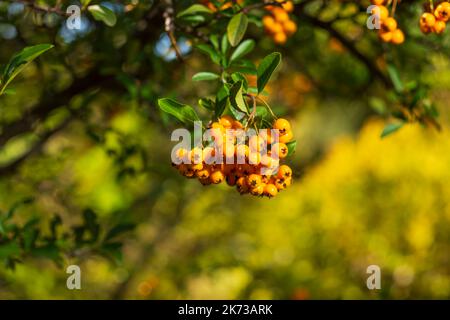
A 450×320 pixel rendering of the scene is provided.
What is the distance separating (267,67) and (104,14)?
0.52m

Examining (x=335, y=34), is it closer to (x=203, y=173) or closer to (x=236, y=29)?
(x=236, y=29)

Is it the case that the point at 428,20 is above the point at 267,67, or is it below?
above

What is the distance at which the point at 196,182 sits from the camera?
3.87 metres

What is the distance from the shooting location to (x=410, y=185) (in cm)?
536

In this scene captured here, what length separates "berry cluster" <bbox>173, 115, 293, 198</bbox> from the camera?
111 centimetres

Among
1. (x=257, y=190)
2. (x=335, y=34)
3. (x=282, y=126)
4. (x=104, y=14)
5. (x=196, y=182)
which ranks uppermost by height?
(x=196, y=182)

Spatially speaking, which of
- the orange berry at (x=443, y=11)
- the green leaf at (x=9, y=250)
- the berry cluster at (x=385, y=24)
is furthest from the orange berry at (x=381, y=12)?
the green leaf at (x=9, y=250)

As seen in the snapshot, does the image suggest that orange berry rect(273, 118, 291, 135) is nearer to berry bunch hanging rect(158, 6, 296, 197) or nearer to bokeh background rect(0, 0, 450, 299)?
berry bunch hanging rect(158, 6, 296, 197)

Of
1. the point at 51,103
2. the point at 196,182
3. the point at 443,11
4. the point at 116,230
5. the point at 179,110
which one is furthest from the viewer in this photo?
the point at 196,182

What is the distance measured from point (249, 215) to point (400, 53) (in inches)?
111

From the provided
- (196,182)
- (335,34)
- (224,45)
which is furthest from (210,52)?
(196,182)

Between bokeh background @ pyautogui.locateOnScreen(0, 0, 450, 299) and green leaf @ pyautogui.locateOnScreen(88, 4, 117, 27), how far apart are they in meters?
0.29

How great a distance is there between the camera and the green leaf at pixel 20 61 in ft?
3.71
